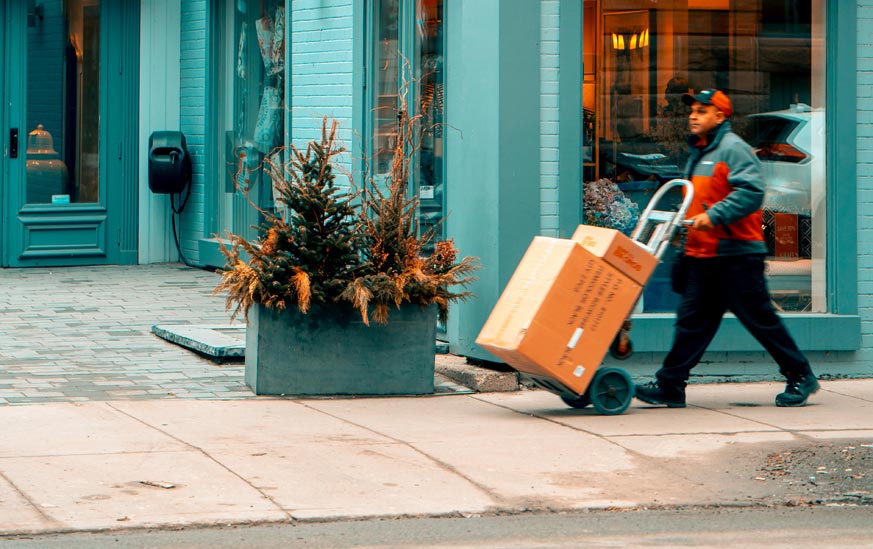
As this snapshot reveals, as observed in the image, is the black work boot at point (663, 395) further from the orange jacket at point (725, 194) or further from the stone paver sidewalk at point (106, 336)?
the stone paver sidewalk at point (106, 336)

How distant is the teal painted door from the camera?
48.1ft

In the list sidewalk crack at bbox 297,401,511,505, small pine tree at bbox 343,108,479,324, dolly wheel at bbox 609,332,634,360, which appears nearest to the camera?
sidewalk crack at bbox 297,401,511,505

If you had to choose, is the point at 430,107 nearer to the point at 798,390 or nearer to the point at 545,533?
the point at 798,390

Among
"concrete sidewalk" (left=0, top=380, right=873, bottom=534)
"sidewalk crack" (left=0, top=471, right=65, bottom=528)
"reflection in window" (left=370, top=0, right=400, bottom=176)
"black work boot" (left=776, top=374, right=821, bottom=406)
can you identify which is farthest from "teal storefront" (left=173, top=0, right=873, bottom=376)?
"sidewalk crack" (left=0, top=471, right=65, bottom=528)

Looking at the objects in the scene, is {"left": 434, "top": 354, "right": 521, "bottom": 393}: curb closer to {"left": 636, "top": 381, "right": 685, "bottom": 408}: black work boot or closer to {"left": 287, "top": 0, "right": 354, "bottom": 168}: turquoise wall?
{"left": 636, "top": 381, "right": 685, "bottom": 408}: black work boot

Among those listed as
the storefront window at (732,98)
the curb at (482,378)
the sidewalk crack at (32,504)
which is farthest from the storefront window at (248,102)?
the sidewalk crack at (32,504)

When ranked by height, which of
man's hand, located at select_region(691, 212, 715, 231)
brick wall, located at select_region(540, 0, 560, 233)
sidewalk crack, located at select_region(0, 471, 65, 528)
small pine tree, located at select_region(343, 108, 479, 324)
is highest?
brick wall, located at select_region(540, 0, 560, 233)

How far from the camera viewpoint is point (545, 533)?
5.80m

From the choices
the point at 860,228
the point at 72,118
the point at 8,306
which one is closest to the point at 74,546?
the point at 860,228

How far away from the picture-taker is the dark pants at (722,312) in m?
8.16

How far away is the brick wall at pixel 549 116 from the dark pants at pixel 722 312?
1.30 m

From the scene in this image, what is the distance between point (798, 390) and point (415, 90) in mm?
3761

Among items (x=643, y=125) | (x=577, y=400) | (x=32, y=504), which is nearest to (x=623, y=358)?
(x=577, y=400)

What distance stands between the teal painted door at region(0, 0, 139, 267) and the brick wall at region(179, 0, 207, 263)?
520 mm
